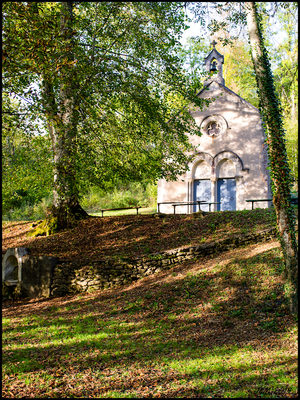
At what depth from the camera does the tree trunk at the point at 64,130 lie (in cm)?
732

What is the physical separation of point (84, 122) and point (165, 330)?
6.19m

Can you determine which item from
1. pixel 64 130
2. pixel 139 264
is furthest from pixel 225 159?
pixel 64 130

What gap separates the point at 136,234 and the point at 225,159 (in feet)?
30.0

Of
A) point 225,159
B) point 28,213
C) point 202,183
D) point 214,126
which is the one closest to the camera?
point 225,159

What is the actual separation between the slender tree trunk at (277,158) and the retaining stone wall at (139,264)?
12.7 feet

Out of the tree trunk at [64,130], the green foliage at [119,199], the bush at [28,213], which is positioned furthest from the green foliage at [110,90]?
the green foliage at [119,199]

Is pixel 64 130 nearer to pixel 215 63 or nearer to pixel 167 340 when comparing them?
pixel 167 340

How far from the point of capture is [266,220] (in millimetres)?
11430

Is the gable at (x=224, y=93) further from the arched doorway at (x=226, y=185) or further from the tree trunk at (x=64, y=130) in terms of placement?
the tree trunk at (x=64, y=130)

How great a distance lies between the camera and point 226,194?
1853cm

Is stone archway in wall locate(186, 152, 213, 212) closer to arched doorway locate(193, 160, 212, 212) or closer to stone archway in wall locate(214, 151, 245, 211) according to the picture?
arched doorway locate(193, 160, 212, 212)

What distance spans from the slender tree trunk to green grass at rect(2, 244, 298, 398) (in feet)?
2.74

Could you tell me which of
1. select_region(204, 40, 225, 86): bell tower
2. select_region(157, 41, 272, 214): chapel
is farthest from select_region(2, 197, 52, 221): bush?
select_region(204, 40, 225, 86): bell tower

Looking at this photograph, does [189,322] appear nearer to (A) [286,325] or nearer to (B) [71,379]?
(A) [286,325]
